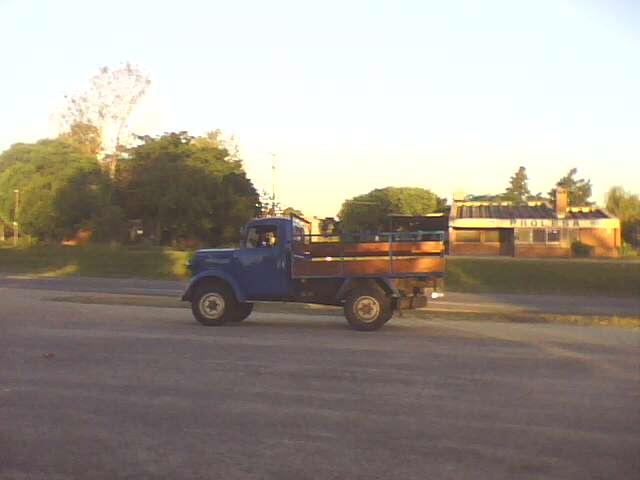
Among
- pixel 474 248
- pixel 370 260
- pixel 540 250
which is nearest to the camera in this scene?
pixel 370 260

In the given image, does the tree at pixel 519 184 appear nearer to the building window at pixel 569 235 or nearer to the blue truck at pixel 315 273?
the building window at pixel 569 235

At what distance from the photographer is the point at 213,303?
55.6ft

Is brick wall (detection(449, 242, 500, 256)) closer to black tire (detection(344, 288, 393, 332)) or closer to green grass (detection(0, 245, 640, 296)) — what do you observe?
green grass (detection(0, 245, 640, 296))

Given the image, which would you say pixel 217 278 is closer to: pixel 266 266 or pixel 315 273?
pixel 266 266

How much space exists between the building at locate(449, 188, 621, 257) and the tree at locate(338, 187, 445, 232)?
2.85m

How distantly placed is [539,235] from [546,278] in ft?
78.6

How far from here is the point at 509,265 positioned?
41156 mm

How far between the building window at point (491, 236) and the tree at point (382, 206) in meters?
4.03

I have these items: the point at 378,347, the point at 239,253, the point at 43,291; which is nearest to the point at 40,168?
the point at 43,291

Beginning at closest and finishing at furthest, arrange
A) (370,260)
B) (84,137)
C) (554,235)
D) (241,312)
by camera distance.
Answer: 1. (370,260)
2. (241,312)
3. (554,235)
4. (84,137)

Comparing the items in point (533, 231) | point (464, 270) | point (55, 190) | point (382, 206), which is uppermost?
point (55, 190)

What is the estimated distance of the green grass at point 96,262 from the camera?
4122cm

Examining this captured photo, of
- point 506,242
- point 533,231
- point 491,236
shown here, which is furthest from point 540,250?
point 491,236

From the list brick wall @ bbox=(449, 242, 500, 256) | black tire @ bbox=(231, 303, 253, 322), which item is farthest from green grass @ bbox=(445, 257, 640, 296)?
brick wall @ bbox=(449, 242, 500, 256)
